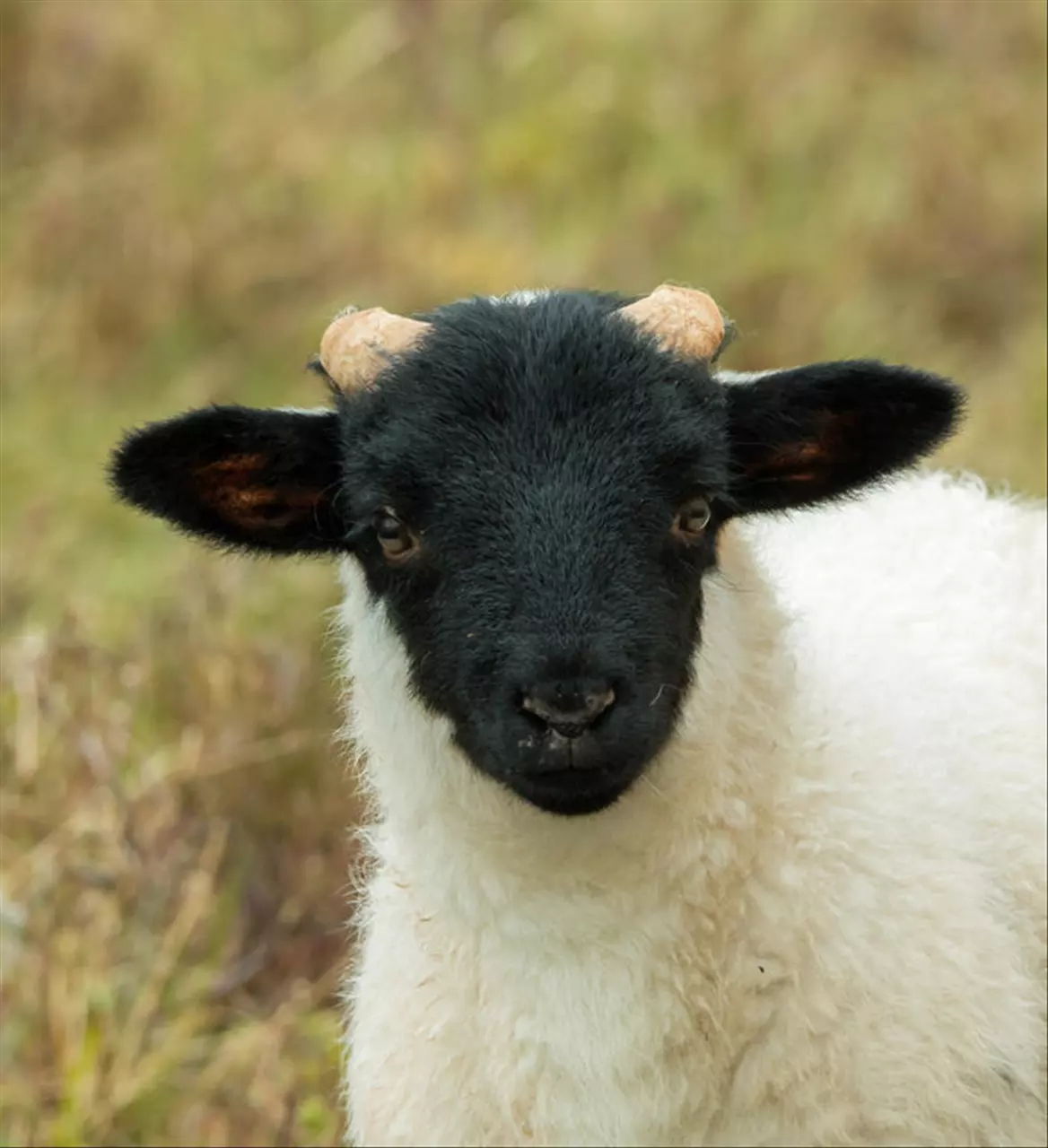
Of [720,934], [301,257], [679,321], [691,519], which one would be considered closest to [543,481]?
[691,519]

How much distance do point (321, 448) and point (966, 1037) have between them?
1635mm

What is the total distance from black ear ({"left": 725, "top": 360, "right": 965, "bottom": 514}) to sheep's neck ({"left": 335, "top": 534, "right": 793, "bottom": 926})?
0.48 feet

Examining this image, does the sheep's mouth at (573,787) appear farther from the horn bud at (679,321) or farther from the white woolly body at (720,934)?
the horn bud at (679,321)

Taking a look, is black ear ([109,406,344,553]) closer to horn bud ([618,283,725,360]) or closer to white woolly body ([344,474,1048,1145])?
white woolly body ([344,474,1048,1145])

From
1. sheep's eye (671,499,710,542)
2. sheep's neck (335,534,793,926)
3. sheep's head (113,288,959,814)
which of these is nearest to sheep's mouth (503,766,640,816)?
sheep's head (113,288,959,814)

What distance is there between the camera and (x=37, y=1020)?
188 inches

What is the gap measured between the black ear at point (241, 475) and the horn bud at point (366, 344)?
4.6 inches

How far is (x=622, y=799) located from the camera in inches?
138

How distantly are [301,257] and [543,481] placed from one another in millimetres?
5604

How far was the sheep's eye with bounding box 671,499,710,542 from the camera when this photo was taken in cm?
339

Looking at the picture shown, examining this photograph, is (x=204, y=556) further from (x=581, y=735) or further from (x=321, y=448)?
(x=581, y=735)

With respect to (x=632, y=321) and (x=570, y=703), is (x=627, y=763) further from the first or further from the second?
(x=632, y=321)

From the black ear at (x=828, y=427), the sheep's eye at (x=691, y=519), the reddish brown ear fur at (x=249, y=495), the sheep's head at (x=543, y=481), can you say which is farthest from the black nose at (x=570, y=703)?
the reddish brown ear fur at (x=249, y=495)

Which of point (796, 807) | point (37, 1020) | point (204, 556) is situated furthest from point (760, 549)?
point (204, 556)
